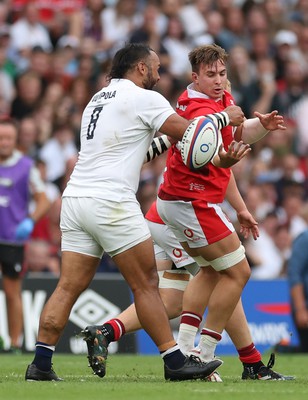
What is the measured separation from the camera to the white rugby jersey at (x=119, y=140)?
8.38 metres

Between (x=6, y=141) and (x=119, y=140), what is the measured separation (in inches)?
201

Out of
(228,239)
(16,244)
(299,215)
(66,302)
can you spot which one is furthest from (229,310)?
(299,215)

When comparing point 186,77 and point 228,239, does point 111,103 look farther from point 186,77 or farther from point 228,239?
point 186,77

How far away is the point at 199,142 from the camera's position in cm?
826

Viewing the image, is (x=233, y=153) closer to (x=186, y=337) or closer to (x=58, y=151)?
(x=186, y=337)

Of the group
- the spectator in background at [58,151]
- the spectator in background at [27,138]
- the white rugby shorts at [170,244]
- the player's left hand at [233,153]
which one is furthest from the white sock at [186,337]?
the spectator in background at [58,151]

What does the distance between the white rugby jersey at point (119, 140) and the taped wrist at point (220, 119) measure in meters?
0.30

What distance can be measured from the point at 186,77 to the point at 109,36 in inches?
56.3

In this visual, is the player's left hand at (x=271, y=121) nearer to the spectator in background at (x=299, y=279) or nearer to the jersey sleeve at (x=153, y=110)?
the jersey sleeve at (x=153, y=110)

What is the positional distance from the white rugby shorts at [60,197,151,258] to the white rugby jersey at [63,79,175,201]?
7 centimetres

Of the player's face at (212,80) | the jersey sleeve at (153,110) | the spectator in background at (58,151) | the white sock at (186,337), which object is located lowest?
the white sock at (186,337)

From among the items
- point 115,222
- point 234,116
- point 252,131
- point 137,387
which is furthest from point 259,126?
point 137,387

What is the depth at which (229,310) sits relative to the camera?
8.71 m

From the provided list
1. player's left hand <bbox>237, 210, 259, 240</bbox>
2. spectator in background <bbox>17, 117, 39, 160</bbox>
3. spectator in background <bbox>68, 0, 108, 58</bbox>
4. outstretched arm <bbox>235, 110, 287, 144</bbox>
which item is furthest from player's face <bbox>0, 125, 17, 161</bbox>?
spectator in background <bbox>68, 0, 108, 58</bbox>
